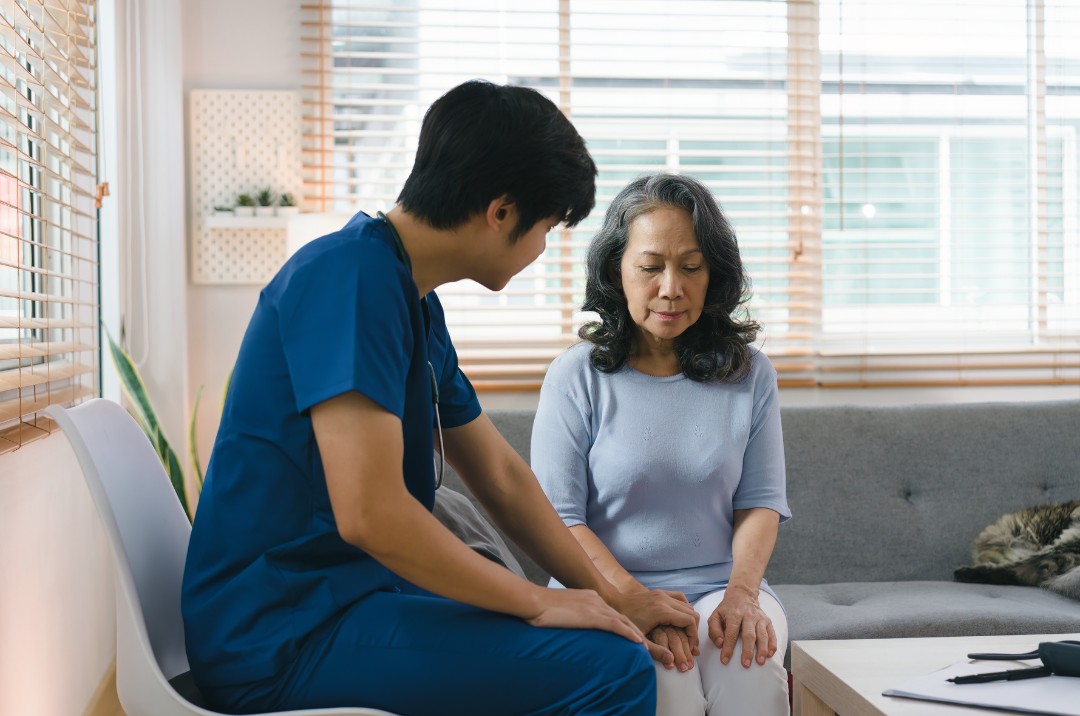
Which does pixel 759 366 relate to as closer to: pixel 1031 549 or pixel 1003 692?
pixel 1003 692

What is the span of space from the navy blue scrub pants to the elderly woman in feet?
1.62

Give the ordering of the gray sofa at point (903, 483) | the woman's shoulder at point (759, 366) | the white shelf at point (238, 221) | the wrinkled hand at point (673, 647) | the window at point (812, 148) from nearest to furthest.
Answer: the wrinkled hand at point (673, 647), the woman's shoulder at point (759, 366), the gray sofa at point (903, 483), the white shelf at point (238, 221), the window at point (812, 148)

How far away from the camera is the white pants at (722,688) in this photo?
4.92 ft

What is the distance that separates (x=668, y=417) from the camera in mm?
1863

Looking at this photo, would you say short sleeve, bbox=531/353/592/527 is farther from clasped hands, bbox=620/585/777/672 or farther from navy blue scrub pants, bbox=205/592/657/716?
navy blue scrub pants, bbox=205/592/657/716

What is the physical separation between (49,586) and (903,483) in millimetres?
2051

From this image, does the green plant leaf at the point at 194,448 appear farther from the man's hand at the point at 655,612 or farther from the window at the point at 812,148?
the man's hand at the point at 655,612

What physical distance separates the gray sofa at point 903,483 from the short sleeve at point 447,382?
1.00m

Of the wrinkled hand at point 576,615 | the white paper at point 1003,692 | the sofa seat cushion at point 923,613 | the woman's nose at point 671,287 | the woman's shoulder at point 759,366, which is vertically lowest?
the sofa seat cushion at point 923,613

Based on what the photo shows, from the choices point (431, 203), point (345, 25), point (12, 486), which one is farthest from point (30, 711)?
point (345, 25)

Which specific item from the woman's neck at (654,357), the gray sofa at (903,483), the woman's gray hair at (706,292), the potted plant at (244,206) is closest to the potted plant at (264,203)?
the potted plant at (244,206)

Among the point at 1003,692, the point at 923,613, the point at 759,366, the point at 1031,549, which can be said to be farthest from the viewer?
the point at 1031,549

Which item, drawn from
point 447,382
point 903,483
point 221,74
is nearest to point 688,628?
point 447,382

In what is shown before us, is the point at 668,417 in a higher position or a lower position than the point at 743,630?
higher
